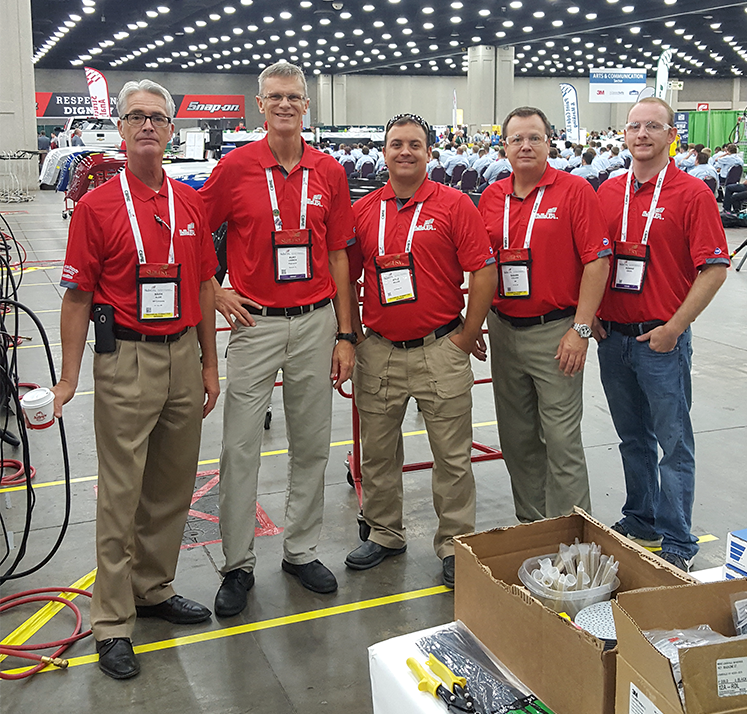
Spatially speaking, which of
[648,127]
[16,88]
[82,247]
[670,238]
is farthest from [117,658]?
[16,88]

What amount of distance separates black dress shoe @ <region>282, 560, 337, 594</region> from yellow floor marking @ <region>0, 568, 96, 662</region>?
94cm

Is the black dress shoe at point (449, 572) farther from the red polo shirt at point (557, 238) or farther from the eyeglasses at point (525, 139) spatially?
the eyeglasses at point (525, 139)

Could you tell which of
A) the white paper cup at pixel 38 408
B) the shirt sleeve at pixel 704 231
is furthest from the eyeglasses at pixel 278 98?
the shirt sleeve at pixel 704 231

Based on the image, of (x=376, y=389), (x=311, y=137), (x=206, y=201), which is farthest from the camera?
(x=311, y=137)

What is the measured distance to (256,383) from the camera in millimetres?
3141

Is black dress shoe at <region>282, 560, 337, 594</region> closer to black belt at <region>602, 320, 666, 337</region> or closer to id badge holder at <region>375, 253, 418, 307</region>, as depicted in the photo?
id badge holder at <region>375, 253, 418, 307</region>

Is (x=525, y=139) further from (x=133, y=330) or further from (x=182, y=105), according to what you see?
(x=182, y=105)

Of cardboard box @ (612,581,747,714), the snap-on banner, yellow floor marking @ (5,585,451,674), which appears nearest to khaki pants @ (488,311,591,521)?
yellow floor marking @ (5,585,451,674)

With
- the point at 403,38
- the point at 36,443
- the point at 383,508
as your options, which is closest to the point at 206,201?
the point at 383,508

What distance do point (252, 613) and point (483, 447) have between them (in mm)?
2033

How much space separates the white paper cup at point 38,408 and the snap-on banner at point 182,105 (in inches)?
1719

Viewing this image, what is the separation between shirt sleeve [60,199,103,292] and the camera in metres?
2.58

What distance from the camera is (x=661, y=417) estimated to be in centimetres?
332

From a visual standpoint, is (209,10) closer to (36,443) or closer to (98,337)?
(36,443)
